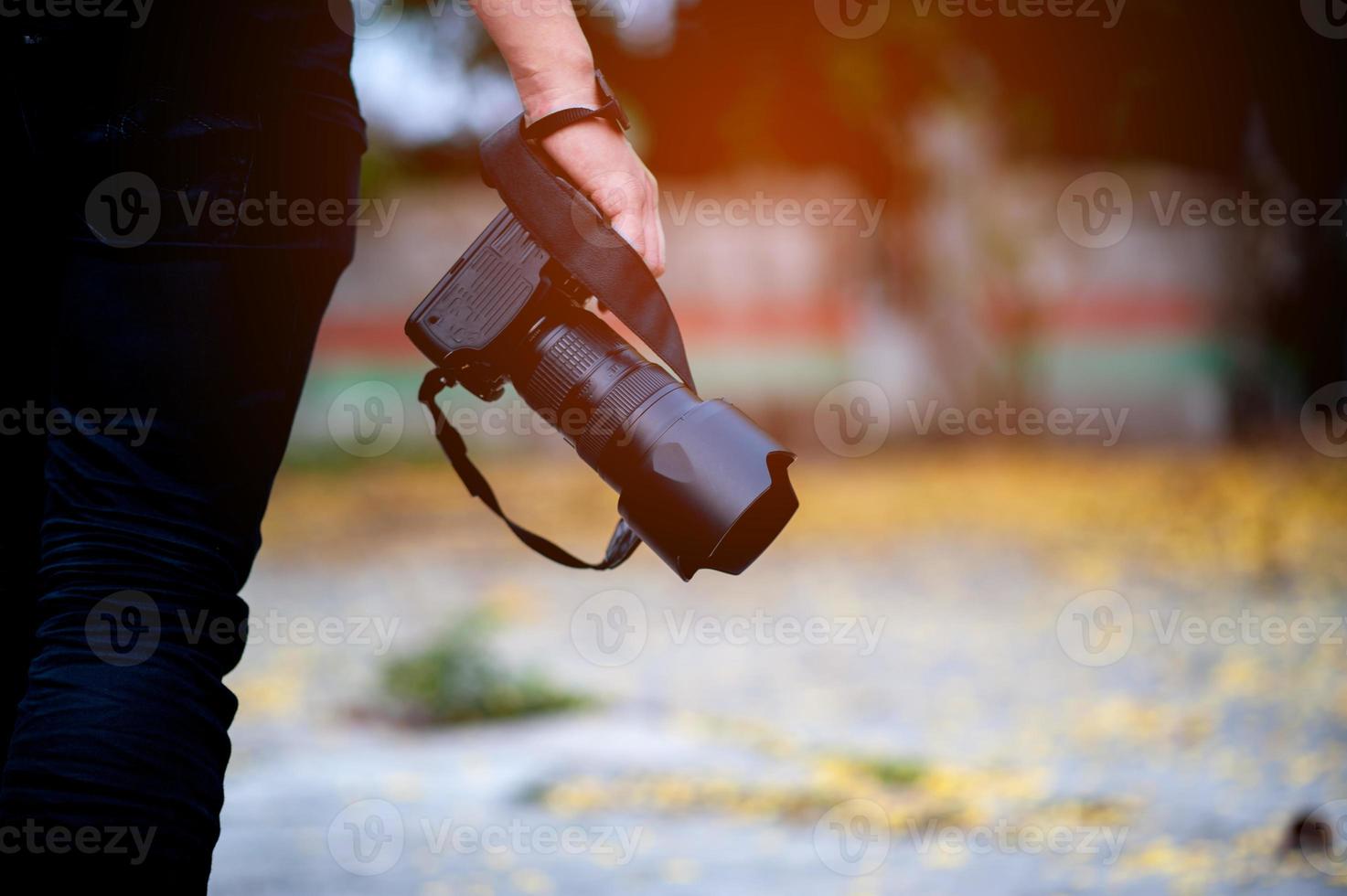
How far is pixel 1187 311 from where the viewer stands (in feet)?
45.3

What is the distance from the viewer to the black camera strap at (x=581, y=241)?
4.52 feet

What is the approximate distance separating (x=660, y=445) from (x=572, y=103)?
1.22ft

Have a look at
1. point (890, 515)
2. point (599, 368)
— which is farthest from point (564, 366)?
point (890, 515)

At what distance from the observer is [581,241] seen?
4.51 feet

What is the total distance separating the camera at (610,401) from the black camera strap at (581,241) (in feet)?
0.04

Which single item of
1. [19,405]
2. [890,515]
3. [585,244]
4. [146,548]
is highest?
[890,515]

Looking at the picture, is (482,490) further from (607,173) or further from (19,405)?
(19,405)

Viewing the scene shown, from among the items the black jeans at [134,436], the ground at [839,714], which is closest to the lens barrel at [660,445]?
the black jeans at [134,436]

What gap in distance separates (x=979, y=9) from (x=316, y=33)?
6.61 m

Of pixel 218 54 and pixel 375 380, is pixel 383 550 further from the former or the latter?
pixel 218 54

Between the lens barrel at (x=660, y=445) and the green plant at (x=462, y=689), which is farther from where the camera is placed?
the green plant at (x=462, y=689)

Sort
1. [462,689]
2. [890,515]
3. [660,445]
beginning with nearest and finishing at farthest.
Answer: [660,445] → [462,689] → [890,515]

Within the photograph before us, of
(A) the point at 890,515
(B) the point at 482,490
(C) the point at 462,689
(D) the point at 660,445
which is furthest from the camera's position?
(A) the point at 890,515

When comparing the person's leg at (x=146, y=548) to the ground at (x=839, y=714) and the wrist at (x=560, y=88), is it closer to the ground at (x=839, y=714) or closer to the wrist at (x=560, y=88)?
the wrist at (x=560, y=88)
